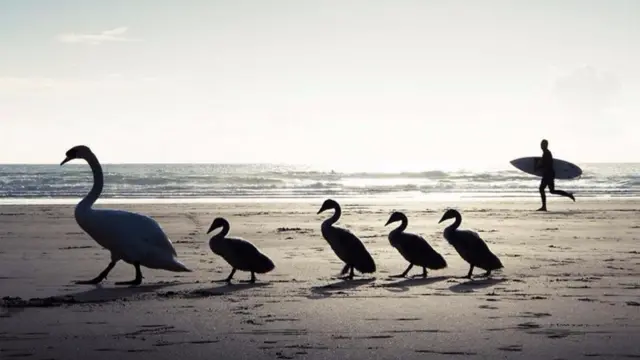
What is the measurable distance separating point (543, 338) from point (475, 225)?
1282cm

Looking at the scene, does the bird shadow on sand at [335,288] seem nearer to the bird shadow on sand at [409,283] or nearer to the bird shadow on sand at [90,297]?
the bird shadow on sand at [409,283]

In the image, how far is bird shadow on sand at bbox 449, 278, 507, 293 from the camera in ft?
29.3

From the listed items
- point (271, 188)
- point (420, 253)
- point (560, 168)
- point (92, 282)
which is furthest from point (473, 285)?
point (271, 188)

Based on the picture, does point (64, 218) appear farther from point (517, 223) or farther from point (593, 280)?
point (593, 280)

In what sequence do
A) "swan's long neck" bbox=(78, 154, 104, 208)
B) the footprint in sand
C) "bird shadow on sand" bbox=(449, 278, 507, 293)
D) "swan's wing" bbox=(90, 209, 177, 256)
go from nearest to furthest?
the footprint in sand, "bird shadow on sand" bbox=(449, 278, 507, 293), "swan's wing" bbox=(90, 209, 177, 256), "swan's long neck" bbox=(78, 154, 104, 208)

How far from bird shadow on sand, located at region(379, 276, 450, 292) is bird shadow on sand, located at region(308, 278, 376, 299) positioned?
1.19 feet

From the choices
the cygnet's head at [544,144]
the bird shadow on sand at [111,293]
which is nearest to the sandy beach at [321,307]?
the bird shadow on sand at [111,293]

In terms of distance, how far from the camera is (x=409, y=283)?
9500 millimetres

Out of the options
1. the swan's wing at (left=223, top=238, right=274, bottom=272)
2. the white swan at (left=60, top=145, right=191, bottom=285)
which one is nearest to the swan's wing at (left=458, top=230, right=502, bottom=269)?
the swan's wing at (left=223, top=238, right=274, bottom=272)

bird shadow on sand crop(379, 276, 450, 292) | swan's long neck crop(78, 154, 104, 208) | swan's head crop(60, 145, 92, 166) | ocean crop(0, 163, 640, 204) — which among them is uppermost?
swan's head crop(60, 145, 92, 166)

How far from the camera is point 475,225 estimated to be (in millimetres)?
18859

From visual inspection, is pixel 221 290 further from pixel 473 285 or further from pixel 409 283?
pixel 473 285

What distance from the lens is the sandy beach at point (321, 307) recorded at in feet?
19.2

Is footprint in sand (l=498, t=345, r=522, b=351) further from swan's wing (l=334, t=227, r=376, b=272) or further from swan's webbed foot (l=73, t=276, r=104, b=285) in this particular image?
swan's webbed foot (l=73, t=276, r=104, b=285)
